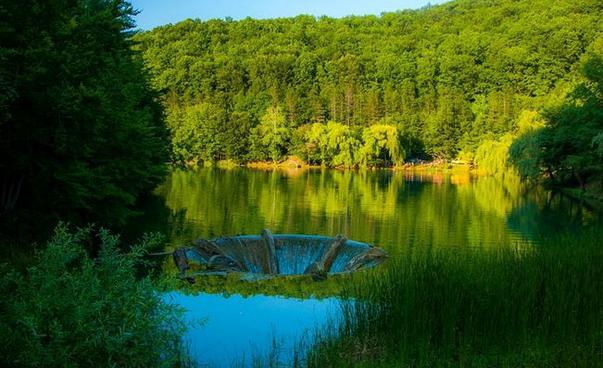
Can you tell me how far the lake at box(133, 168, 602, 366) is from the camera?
8.55m

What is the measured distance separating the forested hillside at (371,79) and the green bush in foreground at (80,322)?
46.7 meters

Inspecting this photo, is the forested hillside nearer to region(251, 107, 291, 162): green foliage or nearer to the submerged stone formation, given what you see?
region(251, 107, 291, 162): green foliage

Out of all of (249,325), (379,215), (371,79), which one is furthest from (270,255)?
(371,79)

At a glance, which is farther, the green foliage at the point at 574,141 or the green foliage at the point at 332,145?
the green foliage at the point at 332,145

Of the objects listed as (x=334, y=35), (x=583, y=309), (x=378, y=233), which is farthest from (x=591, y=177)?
(x=334, y=35)

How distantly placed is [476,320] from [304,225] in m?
14.7

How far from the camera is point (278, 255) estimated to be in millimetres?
15016

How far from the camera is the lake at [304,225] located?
28.0ft

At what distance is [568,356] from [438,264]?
1.74 m

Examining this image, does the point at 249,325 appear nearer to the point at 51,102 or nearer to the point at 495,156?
the point at 51,102

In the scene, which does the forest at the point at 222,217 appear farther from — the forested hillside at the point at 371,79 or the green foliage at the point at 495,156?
the forested hillside at the point at 371,79

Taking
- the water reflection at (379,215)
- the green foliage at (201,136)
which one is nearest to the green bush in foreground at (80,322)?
the water reflection at (379,215)

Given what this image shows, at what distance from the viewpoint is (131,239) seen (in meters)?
15.8

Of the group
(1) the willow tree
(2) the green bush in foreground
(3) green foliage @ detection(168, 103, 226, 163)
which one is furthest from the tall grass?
(3) green foliage @ detection(168, 103, 226, 163)
